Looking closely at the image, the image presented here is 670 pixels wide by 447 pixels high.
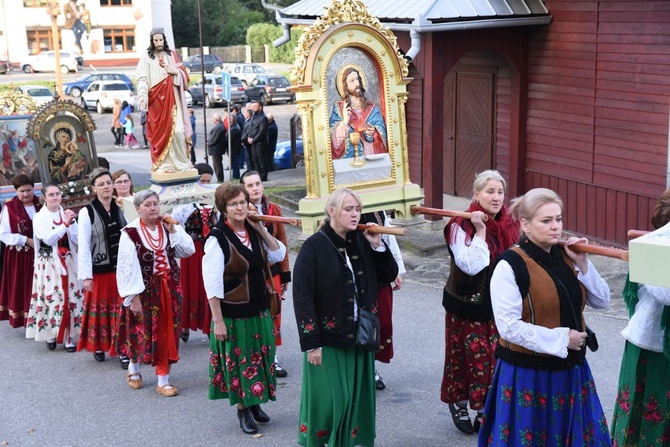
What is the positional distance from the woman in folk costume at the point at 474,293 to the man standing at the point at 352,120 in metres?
0.83

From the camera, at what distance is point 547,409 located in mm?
4918

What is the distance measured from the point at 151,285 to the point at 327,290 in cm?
220

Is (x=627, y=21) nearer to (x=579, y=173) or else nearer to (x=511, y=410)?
(x=579, y=173)

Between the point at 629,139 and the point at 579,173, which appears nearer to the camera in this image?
the point at 629,139

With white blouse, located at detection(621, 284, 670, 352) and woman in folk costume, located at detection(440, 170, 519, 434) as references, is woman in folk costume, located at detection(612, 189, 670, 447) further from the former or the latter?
woman in folk costume, located at detection(440, 170, 519, 434)

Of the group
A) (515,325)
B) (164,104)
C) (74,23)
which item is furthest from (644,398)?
(74,23)

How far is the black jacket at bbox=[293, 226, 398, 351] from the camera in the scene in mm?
5645

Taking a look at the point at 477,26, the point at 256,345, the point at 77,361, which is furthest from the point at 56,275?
the point at 477,26

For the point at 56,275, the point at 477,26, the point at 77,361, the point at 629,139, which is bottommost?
the point at 77,361

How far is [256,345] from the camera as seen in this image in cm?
657

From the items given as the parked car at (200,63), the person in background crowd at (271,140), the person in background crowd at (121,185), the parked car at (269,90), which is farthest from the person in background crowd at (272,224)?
the parked car at (200,63)

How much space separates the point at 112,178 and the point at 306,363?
10.6ft

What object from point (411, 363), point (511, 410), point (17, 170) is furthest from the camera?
point (17, 170)

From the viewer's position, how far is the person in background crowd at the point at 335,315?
5645 mm
